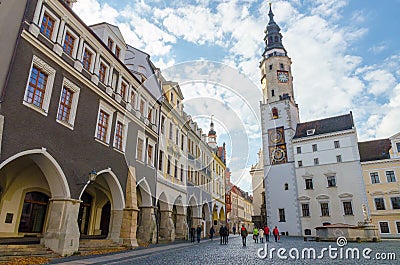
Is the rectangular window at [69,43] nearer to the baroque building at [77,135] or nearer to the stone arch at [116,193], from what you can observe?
the baroque building at [77,135]

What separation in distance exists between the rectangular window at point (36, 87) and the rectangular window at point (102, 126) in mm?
4852

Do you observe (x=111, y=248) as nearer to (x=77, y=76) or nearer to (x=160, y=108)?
(x=77, y=76)

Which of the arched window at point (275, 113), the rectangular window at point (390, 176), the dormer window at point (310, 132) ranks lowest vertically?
the rectangular window at point (390, 176)

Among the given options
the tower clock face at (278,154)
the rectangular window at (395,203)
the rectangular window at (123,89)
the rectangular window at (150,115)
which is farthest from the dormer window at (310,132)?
the rectangular window at (123,89)

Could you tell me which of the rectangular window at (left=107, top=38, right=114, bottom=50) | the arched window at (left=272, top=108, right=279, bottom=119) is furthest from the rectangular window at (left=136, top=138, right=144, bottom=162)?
the arched window at (left=272, top=108, right=279, bottom=119)

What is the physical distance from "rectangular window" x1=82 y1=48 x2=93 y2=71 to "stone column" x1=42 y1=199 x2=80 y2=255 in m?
8.45

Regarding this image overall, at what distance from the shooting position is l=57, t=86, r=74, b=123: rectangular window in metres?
14.9

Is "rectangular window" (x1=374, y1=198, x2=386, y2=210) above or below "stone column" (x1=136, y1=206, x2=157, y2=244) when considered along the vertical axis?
above

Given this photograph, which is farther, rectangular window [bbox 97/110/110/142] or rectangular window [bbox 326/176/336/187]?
rectangular window [bbox 326/176/336/187]

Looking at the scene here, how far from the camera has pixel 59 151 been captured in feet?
46.3

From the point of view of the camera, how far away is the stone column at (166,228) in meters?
25.2

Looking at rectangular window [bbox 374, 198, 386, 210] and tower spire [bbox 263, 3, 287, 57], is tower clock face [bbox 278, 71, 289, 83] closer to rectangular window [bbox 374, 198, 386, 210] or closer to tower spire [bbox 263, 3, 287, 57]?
tower spire [bbox 263, 3, 287, 57]

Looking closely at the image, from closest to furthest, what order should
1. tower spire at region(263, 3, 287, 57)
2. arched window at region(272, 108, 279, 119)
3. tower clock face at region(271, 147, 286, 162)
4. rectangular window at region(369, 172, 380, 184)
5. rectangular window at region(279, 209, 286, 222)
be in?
rectangular window at region(369, 172, 380, 184)
rectangular window at region(279, 209, 286, 222)
tower clock face at region(271, 147, 286, 162)
arched window at region(272, 108, 279, 119)
tower spire at region(263, 3, 287, 57)

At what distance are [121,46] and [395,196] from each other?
42809 millimetres
